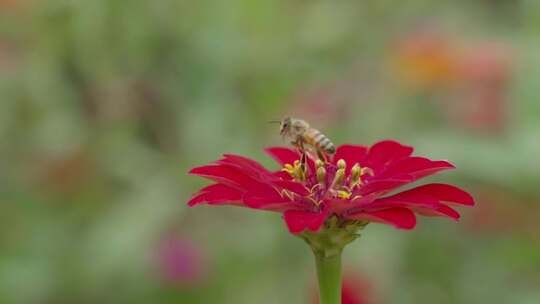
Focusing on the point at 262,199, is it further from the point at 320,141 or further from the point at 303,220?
the point at 320,141

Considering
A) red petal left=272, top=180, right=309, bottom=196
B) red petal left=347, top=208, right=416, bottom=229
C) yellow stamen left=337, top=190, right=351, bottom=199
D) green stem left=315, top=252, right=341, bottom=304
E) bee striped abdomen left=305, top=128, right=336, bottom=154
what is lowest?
green stem left=315, top=252, right=341, bottom=304

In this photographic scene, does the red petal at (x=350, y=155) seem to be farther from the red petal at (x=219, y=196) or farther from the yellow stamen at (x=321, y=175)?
the red petal at (x=219, y=196)

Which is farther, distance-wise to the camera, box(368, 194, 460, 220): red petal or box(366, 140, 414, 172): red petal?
box(366, 140, 414, 172): red petal

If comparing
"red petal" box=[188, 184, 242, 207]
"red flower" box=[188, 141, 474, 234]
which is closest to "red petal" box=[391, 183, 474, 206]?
"red flower" box=[188, 141, 474, 234]

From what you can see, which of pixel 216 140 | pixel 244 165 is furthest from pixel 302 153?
pixel 216 140

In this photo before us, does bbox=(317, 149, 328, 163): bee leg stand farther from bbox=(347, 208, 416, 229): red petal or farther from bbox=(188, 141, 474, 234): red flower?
bbox=(347, 208, 416, 229): red petal

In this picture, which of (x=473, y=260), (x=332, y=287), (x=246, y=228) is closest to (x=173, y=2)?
(x=246, y=228)
